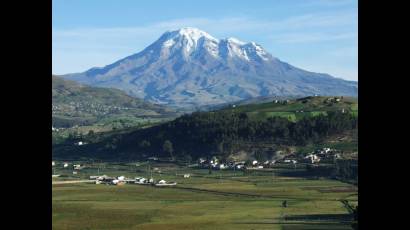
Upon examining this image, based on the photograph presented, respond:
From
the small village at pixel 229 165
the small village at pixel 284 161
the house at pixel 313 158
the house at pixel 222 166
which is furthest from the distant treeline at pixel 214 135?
the house at pixel 313 158

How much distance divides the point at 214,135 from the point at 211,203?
6006 cm

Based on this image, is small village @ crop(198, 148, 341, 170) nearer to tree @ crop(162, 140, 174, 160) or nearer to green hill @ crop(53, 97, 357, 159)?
green hill @ crop(53, 97, 357, 159)

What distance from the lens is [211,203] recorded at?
67.8 m

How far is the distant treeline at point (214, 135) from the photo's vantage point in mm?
120062

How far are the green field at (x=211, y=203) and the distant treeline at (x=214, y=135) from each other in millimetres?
22780

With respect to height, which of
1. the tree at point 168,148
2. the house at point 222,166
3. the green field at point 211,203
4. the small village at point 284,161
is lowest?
the green field at point 211,203

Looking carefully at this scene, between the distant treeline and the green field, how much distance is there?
897 inches

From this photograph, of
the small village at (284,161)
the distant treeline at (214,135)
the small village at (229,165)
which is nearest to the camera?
the small village at (229,165)

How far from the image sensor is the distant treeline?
120 m

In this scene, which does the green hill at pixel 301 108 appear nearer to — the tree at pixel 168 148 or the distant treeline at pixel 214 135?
the distant treeline at pixel 214 135

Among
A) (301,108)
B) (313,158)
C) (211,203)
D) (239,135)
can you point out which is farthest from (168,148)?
(211,203)
